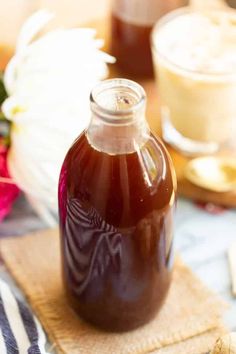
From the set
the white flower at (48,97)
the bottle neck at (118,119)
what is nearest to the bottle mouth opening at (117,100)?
the bottle neck at (118,119)

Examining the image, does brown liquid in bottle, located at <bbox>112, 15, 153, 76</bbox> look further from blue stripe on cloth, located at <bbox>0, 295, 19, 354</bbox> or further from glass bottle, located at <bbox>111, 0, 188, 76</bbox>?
blue stripe on cloth, located at <bbox>0, 295, 19, 354</bbox>

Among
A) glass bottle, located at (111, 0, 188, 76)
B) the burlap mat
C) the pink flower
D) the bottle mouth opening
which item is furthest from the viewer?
glass bottle, located at (111, 0, 188, 76)

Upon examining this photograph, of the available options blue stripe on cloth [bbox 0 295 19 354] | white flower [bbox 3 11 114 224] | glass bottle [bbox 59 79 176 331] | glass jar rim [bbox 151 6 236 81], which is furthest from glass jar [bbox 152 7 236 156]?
blue stripe on cloth [bbox 0 295 19 354]

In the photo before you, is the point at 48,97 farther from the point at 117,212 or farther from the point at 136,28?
the point at 136,28

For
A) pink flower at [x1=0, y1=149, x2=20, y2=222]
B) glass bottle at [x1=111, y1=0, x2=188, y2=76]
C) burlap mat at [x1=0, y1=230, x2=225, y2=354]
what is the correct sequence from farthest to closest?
glass bottle at [x1=111, y1=0, x2=188, y2=76]
pink flower at [x1=0, y1=149, x2=20, y2=222]
burlap mat at [x1=0, y1=230, x2=225, y2=354]

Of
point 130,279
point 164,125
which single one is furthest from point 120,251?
point 164,125

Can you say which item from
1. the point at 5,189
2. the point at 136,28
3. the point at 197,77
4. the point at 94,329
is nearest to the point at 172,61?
the point at 197,77

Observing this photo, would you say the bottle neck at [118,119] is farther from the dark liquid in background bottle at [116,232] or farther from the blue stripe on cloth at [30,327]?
the blue stripe on cloth at [30,327]
